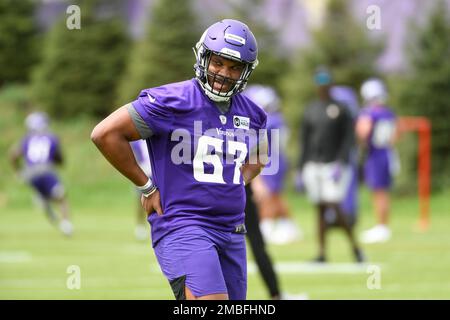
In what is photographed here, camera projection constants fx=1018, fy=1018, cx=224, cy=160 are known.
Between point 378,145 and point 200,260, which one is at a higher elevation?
point 378,145

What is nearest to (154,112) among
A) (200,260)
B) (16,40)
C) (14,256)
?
(200,260)

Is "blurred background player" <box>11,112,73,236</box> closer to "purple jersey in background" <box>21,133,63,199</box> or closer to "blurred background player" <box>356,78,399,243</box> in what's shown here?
"purple jersey in background" <box>21,133,63,199</box>

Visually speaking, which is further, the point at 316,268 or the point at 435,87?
the point at 435,87

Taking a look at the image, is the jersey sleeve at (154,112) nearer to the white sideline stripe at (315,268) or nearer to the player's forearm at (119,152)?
the player's forearm at (119,152)

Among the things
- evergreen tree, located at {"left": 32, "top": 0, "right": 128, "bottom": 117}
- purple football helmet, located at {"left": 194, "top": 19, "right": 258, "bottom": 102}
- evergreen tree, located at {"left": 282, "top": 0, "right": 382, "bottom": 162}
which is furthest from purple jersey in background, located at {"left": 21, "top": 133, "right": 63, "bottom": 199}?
evergreen tree, located at {"left": 32, "top": 0, "right": 128, "bottom": 117}

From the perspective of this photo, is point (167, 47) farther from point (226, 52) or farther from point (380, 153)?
point (226, 52)

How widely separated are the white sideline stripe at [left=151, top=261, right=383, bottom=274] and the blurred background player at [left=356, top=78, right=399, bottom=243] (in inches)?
124

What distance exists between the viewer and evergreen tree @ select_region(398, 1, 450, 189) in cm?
2306

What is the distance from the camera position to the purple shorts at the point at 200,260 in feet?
16.7

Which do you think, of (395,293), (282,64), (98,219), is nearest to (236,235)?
(395,293)

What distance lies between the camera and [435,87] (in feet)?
76.5

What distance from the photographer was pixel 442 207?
2156 cm

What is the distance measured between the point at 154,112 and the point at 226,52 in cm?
49

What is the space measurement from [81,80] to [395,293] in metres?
22.9
